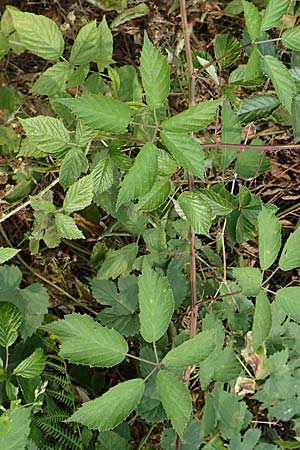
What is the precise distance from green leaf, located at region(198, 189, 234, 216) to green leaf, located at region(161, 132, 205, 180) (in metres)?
0.29

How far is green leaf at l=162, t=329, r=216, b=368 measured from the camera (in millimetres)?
1306

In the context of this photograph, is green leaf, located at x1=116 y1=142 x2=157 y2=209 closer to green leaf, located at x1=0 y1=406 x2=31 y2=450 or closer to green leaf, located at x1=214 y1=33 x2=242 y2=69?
green leaf, located at x1=214 y1=33 x2=242 y2=69

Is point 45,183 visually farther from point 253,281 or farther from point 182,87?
point 253,281

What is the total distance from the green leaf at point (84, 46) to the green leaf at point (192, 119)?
449 millimetres

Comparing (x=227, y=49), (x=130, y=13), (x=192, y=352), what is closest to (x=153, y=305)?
(x=192, y=352)

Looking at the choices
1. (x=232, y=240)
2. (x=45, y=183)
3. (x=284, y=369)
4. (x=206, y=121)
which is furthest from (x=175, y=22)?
(x=284, y=369)

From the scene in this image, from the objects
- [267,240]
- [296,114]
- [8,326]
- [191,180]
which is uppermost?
[296,114]

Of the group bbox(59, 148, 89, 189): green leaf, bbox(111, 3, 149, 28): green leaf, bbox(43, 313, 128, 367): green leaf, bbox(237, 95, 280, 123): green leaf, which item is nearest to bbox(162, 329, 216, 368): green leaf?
bbox(43, 313, 128, 367): green leaf

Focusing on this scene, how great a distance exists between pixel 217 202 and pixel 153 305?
0.36 meters

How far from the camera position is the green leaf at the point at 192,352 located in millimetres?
1306

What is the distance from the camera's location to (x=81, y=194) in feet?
4.93

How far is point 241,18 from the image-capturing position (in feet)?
7.41

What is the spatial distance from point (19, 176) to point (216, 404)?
0.91m

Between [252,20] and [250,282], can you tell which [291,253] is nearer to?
[250,282]
